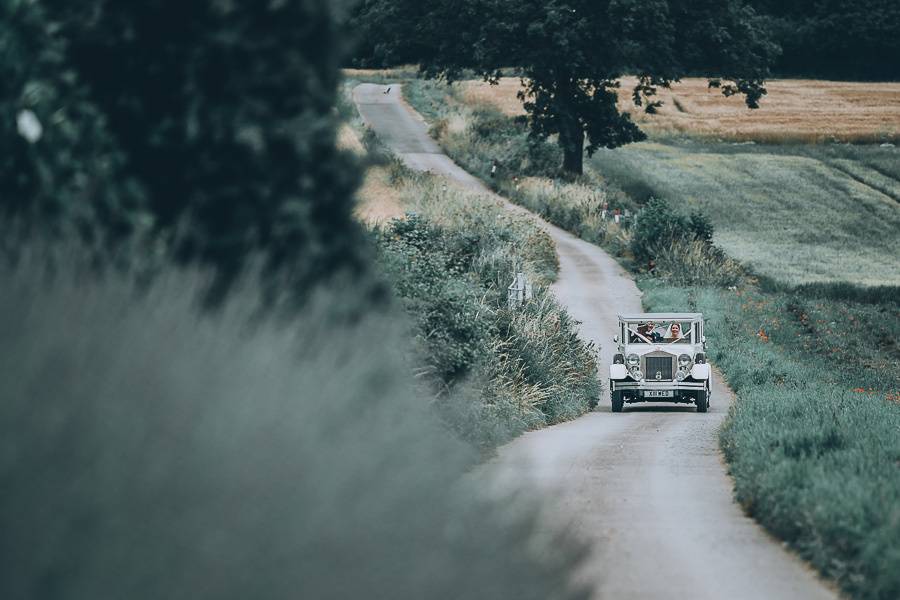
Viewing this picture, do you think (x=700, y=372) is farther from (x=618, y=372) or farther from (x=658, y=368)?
(x=618, y=372)

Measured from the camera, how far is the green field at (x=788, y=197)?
49.7 metres

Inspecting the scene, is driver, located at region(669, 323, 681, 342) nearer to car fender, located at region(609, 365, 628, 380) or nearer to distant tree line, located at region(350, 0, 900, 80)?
car fender, located at region(609, 365, 628, 380)

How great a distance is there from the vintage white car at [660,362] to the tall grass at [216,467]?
19.0m

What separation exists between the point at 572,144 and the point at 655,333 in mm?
28481

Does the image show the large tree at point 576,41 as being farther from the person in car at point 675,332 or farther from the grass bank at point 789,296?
the person in car at point 675,332

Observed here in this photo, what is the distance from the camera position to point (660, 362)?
2631cm

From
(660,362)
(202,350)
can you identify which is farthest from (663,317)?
(202,350)

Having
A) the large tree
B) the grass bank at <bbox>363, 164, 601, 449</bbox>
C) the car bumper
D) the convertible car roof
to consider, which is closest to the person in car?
the convertible car roof

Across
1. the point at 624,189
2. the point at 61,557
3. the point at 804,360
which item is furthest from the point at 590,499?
the point at 624,189

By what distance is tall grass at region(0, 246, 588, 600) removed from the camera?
475 centimetres

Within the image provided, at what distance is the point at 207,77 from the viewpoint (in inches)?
277

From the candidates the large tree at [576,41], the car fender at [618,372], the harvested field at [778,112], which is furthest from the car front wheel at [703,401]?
the harvested field at [778,112]

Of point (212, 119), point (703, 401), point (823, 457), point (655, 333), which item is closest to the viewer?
point (212, 119)

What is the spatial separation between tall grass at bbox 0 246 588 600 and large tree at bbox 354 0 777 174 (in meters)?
42.4
